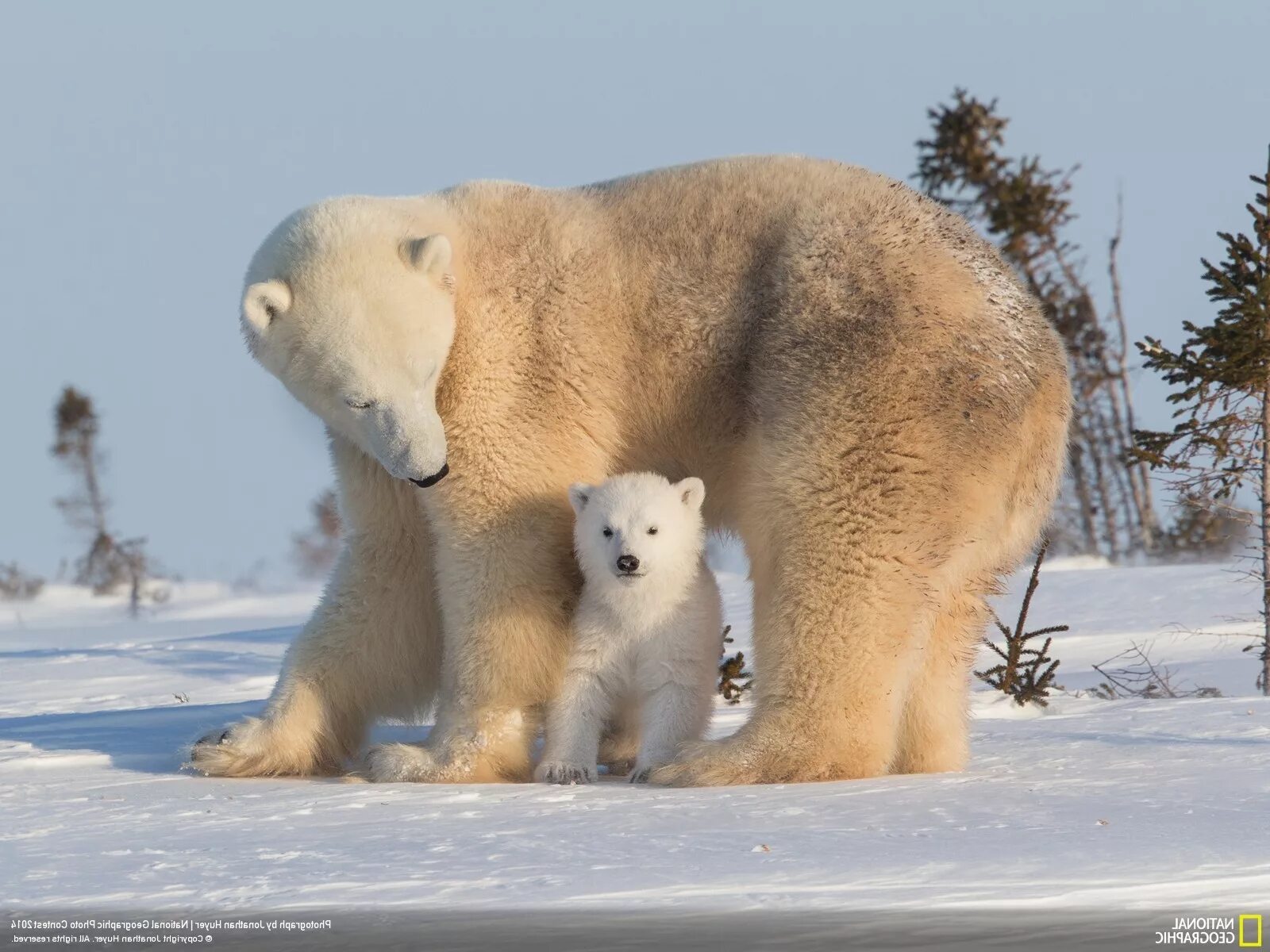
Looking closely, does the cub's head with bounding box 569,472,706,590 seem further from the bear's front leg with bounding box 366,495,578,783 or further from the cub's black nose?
the cub's black nose

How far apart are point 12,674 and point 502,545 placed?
754 cm

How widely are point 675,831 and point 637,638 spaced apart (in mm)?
1251

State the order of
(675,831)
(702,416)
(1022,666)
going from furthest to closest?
(1022,666) < (702,416) < (675,831)

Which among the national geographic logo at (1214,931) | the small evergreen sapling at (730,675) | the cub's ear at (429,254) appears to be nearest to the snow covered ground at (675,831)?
the national geographic logo at (1214,931)

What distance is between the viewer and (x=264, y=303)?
574cm

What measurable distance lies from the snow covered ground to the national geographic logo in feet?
→ 0.31

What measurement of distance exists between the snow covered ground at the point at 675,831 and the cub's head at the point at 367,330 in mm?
1240

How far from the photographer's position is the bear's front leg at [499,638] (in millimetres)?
5891

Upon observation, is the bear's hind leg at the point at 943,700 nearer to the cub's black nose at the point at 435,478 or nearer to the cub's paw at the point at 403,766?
the cub's paw at the point at 403,766

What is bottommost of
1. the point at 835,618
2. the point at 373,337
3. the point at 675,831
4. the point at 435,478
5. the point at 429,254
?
the point at 675,831

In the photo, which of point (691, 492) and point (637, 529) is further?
point (691, 492)

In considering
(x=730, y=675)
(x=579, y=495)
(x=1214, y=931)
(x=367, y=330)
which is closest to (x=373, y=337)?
(x=367, y=330)

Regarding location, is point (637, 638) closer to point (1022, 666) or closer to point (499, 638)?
point (499, 638)

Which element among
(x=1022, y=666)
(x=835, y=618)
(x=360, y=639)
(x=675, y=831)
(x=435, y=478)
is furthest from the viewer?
(x=1022, y=666)
